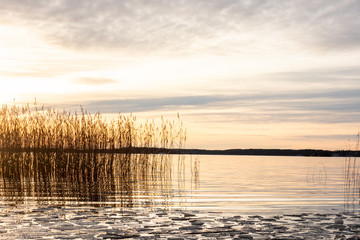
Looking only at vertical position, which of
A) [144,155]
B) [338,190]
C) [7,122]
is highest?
[7,122]

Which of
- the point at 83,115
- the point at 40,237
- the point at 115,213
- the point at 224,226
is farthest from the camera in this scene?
the point at 83,115

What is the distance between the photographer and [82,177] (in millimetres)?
16062

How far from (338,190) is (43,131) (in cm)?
1170

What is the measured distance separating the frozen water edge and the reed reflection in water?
2.79 metres

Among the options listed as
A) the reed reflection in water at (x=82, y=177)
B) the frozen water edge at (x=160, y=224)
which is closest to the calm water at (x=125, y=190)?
the reed reflection in water at (x=82, y=177)

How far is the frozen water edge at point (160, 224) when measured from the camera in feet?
22.4

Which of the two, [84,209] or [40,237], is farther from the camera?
[84,209]

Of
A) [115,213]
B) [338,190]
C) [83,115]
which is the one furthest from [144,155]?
[115,213]

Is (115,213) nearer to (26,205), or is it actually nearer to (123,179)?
(26,205)

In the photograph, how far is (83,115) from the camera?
16719 mm

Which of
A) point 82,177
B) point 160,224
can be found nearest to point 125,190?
point 82,177

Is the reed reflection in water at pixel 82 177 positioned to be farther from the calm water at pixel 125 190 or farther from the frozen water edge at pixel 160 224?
the frozen water edge at pixel 160 224

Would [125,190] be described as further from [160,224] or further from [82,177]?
[160,224]

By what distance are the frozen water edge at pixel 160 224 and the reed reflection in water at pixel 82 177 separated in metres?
2.79
